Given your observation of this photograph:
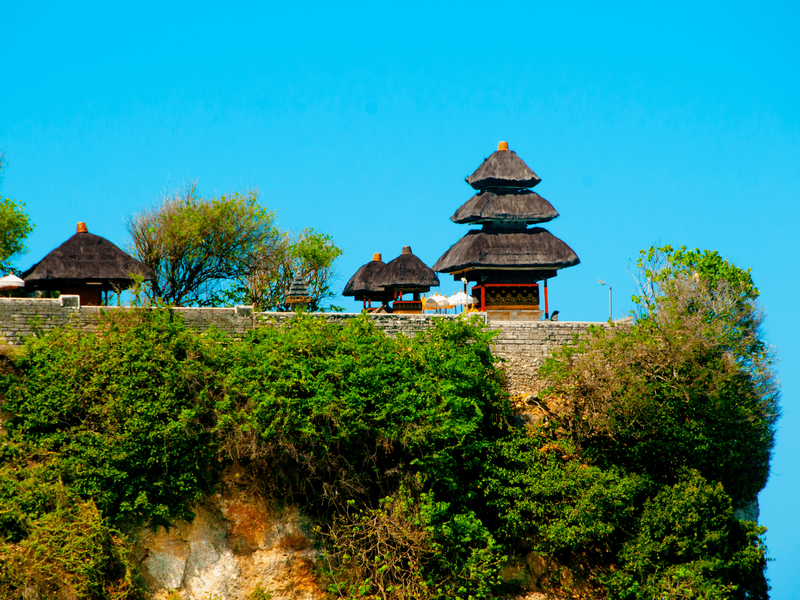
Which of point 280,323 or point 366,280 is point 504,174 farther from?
point 280,323

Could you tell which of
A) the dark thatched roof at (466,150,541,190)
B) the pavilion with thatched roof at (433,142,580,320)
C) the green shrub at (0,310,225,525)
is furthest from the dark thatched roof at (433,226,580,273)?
the green shrub at (0,310,225,525)

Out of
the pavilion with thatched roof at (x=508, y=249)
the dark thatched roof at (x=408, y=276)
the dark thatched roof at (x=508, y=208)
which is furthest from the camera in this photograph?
the dark thatched roof at (x=408, y=276)

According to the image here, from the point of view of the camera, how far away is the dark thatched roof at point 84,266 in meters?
25.0

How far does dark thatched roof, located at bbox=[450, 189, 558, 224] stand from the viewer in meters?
29.3

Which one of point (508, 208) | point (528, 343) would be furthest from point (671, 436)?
point (508, 208)

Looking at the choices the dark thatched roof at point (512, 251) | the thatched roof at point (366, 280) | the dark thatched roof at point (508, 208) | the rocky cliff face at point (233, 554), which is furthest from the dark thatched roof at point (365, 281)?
the rocky cliff face at point (233, 554)

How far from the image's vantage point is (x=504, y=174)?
98.4 feet

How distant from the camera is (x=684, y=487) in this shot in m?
22.2

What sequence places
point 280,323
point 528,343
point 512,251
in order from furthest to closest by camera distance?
point 512,251, point 528,343, point 280,323

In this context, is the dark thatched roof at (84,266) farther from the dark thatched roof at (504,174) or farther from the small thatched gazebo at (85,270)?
the dark thatched roof at (504,174)

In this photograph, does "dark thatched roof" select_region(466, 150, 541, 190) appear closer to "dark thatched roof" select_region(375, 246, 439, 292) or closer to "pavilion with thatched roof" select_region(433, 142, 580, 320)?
"pavilion with thatched roof" select_region(433, 142, 580, 320)

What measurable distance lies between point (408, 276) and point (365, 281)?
2.23 meters

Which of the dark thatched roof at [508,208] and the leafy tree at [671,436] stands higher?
the dark thatched roof at [508,208]

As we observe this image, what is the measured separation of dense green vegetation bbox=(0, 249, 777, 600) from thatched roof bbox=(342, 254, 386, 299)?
763cm
